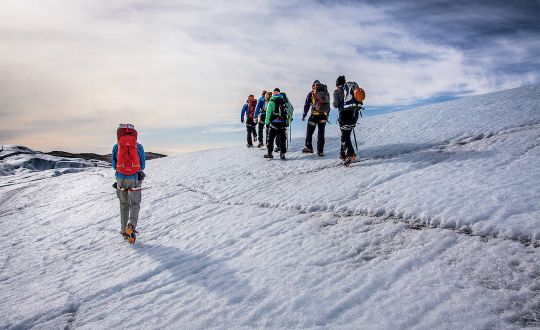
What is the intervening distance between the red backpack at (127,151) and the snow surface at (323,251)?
1.51m

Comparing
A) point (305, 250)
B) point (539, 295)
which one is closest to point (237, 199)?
point (305, 250)

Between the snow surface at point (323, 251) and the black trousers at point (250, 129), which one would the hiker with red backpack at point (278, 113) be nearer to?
the snow surface at point (323, 251)

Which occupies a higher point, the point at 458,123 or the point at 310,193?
the point at 458,123

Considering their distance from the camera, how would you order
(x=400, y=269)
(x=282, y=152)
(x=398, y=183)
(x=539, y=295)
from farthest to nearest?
(x=282, y=152), (x=398, y=183), (x=400, y=269), (x=539, y=295)

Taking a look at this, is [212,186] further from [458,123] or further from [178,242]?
[458,123]

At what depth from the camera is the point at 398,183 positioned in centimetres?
634

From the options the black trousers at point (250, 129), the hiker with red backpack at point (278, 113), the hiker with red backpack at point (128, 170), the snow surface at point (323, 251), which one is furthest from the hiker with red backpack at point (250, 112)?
the hiker with red backpack at point (128, 170)

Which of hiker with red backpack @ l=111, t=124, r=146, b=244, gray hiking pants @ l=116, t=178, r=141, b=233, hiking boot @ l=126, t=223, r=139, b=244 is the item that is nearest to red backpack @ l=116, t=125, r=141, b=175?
hiker with red backpack @ l=111, t=124, r=146, b=244

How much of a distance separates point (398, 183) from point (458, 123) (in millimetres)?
5619

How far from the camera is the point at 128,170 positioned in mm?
6367

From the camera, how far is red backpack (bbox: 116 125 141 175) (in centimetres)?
627

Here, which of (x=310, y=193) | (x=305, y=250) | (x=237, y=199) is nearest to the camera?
(x=305, y=250)

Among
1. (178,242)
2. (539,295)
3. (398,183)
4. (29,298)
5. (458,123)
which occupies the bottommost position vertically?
(29,298)

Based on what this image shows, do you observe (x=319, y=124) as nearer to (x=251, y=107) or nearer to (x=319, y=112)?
(x=319, y=112)
